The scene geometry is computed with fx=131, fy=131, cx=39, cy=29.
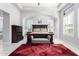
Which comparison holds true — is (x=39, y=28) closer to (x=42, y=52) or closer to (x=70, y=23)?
(x=70, y=23)

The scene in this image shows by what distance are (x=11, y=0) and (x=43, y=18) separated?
551 inches

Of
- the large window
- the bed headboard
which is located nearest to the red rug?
the large window

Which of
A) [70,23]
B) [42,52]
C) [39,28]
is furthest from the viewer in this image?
[39,28]

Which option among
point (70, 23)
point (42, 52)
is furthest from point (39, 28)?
point (42, 52)

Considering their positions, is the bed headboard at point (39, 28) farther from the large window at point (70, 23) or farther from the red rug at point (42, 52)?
the red rug at point (42, 52)

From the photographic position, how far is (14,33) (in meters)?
10.1

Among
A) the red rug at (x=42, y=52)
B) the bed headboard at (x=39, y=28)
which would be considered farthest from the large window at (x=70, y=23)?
the bed headboard at (x=39, y=28)

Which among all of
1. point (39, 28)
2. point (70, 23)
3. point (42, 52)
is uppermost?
point (70, 23)

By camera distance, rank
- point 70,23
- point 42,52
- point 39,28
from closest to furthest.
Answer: point 42,52, point 70,23, point 39,28

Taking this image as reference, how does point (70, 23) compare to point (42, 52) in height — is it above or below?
above

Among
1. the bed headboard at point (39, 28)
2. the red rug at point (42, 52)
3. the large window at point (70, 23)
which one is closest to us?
the red rug at point (42, 52)

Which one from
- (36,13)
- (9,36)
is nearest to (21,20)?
(36,13)

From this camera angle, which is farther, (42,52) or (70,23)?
(70,23)

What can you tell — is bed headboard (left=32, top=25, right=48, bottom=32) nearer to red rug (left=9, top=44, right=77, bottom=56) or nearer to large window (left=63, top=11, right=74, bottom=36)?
large window (left=63, top=11, right=74, bottom=36)
